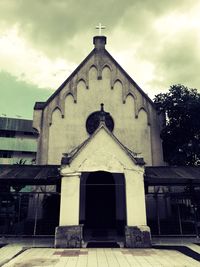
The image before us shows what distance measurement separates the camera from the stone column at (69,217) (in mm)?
13359

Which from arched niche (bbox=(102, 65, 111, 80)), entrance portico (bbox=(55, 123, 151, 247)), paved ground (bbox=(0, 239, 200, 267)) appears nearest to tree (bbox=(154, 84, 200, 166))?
arched niche (bbox=(102, 65, 111, 80))

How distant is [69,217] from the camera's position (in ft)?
45.4

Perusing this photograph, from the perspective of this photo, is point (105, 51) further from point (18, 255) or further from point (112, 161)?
point (18, 255)

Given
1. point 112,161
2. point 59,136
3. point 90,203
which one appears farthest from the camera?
point 59,136

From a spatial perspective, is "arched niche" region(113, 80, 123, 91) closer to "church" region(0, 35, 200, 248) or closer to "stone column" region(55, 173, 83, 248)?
"church" region(0, 35, 200, 248)

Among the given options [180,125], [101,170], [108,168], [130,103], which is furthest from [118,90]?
[101,170]

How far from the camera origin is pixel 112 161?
586 inches

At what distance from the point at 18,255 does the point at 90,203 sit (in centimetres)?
843

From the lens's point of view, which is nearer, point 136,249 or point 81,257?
point 81,257

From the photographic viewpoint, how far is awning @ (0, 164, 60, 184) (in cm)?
1602

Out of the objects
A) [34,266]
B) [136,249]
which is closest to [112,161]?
[136,249]

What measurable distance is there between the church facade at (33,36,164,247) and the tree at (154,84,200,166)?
3.77ft

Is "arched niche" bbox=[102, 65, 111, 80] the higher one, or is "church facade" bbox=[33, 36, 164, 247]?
"arched niche" bbox=[102, 65, 111, 80]

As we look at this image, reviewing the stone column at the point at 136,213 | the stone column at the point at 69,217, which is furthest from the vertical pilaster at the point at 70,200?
A: the stone column at the point at 136,213
